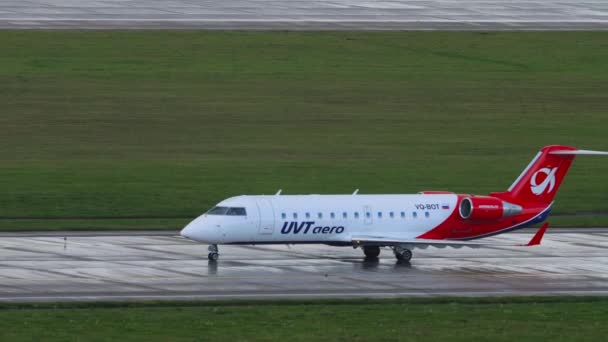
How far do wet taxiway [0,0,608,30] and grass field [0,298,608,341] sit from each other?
205 feet

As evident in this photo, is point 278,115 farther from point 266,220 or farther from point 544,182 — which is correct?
point 266,220

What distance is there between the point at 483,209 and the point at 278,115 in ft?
121

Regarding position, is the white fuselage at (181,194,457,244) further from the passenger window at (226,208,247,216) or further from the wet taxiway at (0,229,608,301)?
the wet taxiway at (0,229,608,301)

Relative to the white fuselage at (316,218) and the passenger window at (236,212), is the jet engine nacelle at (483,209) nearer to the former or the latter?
the white fuselage at (316,218)

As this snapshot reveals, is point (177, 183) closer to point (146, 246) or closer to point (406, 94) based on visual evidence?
point (146, 246)

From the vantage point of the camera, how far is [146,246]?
4897 cm

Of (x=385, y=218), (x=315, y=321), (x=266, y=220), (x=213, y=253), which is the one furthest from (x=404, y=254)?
(x=315, y=321)

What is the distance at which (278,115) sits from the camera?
273 ft

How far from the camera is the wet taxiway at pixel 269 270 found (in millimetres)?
39688

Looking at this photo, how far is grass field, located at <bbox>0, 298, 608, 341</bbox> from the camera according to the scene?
32625mm

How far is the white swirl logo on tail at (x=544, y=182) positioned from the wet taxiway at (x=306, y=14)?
5079 centimetres

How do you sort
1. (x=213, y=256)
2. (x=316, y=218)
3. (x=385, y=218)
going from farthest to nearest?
(x=385, y=218) < (x=316, y=218) < (x=213, y=256)

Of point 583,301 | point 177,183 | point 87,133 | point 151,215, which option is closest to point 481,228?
point 583,301

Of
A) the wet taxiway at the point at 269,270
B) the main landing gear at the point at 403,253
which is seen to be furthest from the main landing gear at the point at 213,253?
the main landing gear at the point at 403,253
